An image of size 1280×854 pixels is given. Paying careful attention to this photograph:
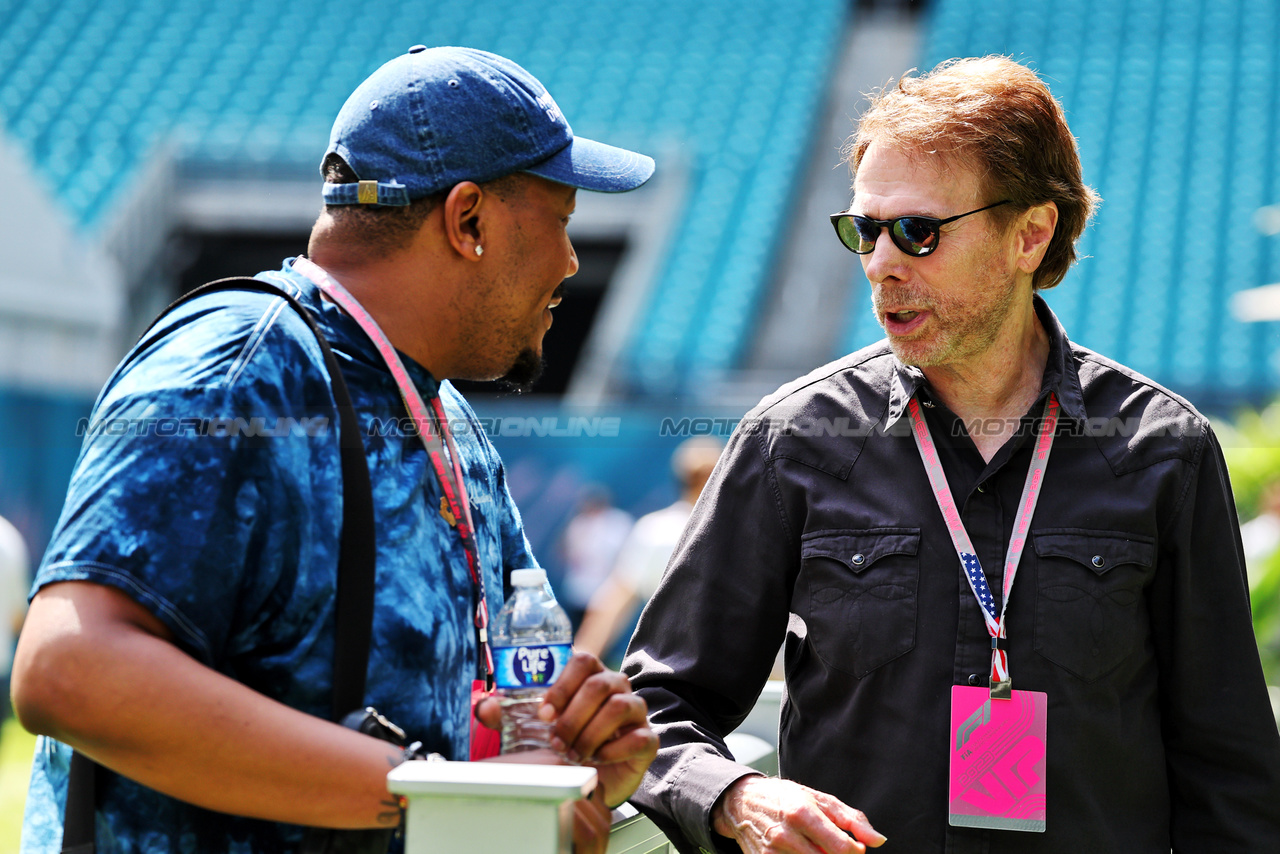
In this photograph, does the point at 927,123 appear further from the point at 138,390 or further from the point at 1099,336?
the point at 1099,336

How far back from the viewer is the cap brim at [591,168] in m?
1.52

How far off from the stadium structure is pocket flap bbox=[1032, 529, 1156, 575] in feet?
20.1

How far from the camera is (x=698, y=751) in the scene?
1720 mm

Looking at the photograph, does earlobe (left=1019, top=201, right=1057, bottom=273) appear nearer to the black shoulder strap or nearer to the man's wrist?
the man's wrist

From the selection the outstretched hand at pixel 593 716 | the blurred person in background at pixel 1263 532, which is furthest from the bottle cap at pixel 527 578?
the blurred person in background at pixel 1263 532

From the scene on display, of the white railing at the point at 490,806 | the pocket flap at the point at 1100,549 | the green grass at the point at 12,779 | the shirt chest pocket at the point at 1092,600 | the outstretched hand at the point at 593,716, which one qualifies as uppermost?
the pocket flap at the point at 1100,549


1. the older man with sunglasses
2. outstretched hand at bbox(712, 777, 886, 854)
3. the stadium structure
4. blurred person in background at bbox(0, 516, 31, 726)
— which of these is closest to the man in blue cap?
outstretched hand at bbox(712, 777, 886, 854)

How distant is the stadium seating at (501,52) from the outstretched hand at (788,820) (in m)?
8.82

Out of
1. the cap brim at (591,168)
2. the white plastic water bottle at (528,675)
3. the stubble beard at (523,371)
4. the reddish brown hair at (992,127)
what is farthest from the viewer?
the reddish brown hair at (992,127)

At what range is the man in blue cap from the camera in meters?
1.09

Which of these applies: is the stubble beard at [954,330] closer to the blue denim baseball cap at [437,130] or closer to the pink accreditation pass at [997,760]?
the pink accreditation pass at [997,760]

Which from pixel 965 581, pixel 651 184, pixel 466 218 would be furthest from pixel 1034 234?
pixel 651 184

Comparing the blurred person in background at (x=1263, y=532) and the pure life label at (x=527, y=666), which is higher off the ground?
the blurred person in background at (x=1263, y=532)

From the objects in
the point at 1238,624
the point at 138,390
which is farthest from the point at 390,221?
the point at 1238,624
